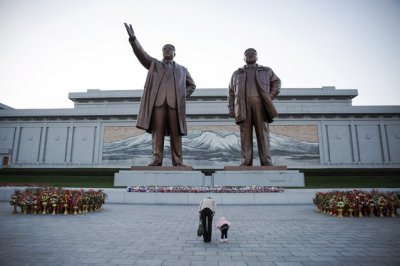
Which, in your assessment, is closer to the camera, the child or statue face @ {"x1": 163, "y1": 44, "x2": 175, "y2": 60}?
the child

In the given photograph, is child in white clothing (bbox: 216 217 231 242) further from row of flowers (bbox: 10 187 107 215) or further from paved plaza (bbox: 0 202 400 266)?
row of flowers (bbox: 10 187 107 215)

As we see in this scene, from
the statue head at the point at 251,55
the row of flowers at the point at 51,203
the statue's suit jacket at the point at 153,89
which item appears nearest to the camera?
the row of flowers at the point at 51,203

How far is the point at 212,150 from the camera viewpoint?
2572 centimetres

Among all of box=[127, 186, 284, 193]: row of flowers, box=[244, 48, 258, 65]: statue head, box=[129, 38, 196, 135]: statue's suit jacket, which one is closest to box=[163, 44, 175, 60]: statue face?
box=[129, 38, 196, 135]: statue's suit jacket

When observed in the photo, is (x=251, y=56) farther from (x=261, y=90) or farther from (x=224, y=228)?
(x=224, y=228)

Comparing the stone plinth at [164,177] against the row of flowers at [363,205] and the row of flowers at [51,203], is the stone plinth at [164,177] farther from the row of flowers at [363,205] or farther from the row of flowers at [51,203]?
the row of flowers at [363,205]

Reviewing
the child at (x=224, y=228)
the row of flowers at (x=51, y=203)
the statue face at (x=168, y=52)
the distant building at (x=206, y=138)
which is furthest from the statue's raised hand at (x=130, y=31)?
the distant building at (x=206, y=138)

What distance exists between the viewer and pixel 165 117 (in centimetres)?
876

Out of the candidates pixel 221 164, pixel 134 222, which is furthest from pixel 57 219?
pixel 221 164

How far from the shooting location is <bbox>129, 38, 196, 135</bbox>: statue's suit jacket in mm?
8633

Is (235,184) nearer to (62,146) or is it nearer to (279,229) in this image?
(279,229)

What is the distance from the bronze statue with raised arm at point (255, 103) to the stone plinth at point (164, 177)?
204cm

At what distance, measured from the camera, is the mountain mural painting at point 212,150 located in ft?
83.1

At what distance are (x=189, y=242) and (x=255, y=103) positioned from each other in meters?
6.15
